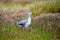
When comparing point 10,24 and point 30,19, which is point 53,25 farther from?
point 10,24

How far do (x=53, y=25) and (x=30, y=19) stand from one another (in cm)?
16

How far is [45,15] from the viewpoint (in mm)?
1562

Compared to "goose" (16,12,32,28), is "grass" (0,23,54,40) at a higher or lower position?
lower

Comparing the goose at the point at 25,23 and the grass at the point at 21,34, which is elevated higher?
the goose at the point at 25,23

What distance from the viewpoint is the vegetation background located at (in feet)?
4.99

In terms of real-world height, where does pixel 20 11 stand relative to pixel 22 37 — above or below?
above

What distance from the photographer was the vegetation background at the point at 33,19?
1.52 m

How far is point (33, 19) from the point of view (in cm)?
155

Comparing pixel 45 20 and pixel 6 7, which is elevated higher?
pixel 6 7

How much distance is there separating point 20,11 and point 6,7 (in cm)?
10

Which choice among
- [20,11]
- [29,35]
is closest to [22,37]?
[29,35]

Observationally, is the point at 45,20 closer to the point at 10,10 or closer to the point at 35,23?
the point at 35,23

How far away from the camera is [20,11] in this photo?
155 centimetres

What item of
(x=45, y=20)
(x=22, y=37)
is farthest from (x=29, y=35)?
(x=45, y=20)
